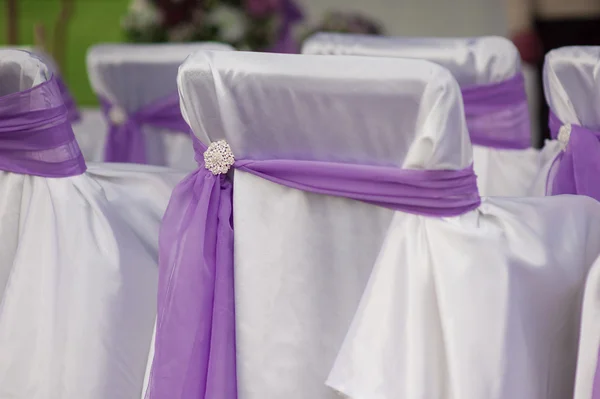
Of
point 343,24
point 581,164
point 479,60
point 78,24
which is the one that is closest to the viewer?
point 581,164

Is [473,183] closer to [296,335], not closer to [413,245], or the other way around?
[413,245]

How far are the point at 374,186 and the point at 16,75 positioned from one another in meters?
0.73

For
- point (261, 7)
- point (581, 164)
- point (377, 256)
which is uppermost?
point (261, 7)

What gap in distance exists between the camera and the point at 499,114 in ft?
6.82

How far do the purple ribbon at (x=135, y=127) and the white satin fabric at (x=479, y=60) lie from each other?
1.74 feet

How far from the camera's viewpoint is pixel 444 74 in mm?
1288

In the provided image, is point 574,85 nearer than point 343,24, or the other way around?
point 574,85

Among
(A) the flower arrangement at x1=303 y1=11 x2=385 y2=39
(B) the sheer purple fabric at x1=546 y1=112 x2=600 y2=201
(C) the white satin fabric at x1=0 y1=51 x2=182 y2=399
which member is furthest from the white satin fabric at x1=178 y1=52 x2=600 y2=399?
(A) the flower arrangement at x1=303 y1=11 x2=385 y2=39

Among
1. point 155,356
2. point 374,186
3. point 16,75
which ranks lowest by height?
point 155,356

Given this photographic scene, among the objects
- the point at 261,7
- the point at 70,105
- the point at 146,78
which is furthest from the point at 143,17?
the point at 146,78

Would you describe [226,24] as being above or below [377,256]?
above

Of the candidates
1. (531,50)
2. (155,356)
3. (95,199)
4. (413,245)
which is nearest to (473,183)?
(413,245)

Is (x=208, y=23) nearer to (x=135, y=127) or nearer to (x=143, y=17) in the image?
(x=143, y=17)

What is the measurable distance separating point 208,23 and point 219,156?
2.36 metres
